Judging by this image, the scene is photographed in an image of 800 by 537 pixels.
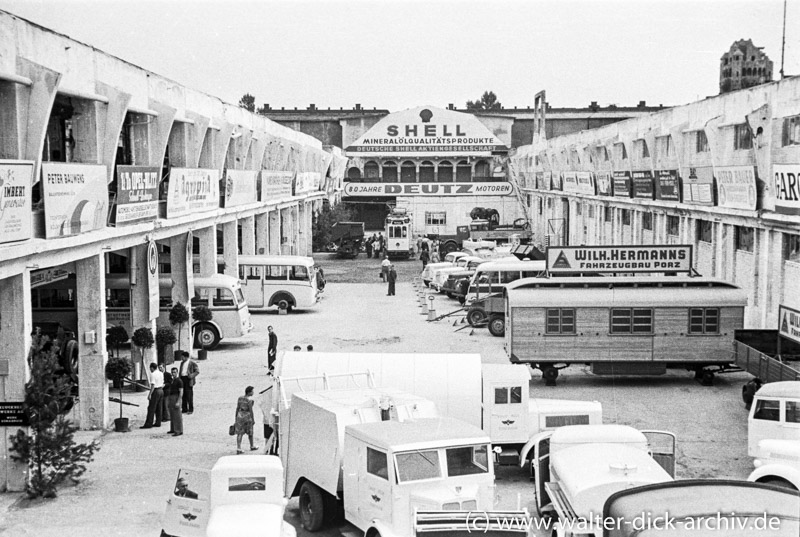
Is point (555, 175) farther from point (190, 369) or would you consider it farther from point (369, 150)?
point (190, 369)

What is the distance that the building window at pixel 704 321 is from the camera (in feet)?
74.1

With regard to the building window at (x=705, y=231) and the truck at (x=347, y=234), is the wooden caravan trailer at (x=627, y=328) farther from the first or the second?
the truck at (x=347, y=234)

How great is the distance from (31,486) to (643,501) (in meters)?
10.6

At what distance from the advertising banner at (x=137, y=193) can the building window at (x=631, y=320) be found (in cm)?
1037

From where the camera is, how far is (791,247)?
23453mm

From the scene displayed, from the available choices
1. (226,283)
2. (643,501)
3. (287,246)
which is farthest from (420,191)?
(643,501)

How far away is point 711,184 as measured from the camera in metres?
27.9

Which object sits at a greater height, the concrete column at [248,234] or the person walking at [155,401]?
the concrete column at [248,234]

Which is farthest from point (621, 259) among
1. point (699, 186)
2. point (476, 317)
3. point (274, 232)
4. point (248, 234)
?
point (274, 232)

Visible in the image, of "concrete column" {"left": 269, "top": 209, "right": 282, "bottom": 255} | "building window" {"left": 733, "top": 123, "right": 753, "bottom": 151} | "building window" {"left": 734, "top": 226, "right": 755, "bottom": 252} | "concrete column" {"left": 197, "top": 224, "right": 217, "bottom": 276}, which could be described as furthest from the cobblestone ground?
"concrete column" {"left": 269, "top": 209, "right": 282, "bottom": 255}

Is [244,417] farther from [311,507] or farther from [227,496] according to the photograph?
Result: [227,496]

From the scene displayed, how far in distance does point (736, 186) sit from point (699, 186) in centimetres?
326

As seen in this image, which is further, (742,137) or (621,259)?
(742,137)

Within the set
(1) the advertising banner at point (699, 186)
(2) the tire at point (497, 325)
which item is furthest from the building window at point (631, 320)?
(2) the tire at point (497, 325)
